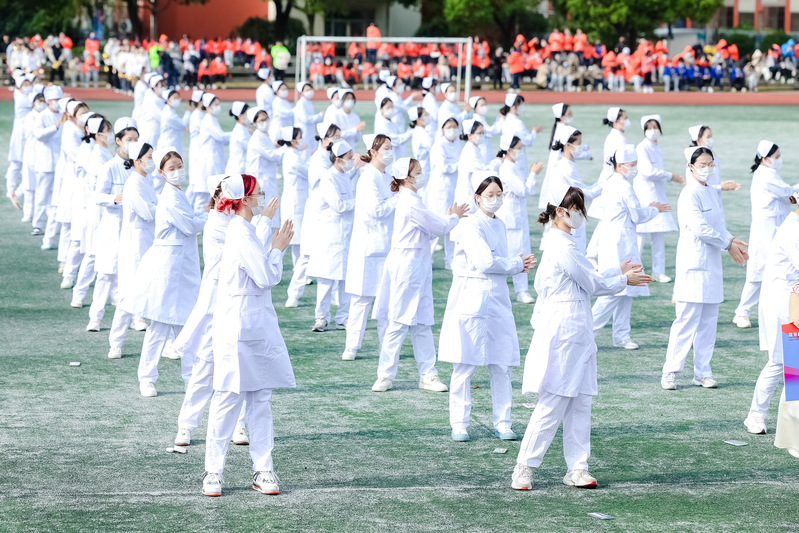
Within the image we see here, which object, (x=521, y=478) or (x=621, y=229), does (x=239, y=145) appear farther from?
(x=521, y=478)

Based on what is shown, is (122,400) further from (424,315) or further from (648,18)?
(648,18)

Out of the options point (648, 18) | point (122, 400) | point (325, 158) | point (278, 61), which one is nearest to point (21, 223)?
point (325, 158)

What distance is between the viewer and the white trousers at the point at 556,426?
7.01 m

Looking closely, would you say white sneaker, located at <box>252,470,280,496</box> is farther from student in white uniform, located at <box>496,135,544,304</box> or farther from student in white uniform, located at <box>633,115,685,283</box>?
student in white uniform, located at <box>633,115,685,283</box>

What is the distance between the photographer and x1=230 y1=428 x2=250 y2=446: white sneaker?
7875mm

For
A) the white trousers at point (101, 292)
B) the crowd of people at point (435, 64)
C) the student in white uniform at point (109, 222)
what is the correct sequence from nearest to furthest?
the student in white uniform at point (109, 222) < the white trousers at point (101, 292) < the crowd of people at point (435, 64)

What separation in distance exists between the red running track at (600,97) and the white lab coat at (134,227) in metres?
27.0

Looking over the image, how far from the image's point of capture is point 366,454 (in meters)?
7.67

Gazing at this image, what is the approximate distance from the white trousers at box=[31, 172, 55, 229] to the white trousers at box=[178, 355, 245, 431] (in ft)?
31.6

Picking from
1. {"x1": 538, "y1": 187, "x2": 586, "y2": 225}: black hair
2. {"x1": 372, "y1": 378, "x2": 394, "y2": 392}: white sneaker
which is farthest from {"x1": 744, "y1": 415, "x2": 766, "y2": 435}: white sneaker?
{"x1": 372, "y1": 378, "x2": 394, "y2": 392}: white sneaker

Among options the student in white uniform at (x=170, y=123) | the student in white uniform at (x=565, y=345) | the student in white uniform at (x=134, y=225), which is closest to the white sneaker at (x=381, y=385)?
the student in white uniform at (x=134, y=225)

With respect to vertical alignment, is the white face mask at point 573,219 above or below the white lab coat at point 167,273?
above

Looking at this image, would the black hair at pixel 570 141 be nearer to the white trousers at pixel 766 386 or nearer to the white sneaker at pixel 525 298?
the white sneaker at pixel 525 298

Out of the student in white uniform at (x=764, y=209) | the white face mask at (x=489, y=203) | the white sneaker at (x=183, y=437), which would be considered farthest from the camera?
the student in white uniform at (x=764, y=209)
